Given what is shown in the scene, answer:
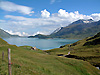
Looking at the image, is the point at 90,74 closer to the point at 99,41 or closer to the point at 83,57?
the point at 83,57

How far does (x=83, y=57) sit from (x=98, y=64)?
18645 millimetres

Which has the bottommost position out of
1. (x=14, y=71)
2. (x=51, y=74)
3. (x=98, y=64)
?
(x=98, y=64)

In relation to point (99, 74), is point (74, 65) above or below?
above

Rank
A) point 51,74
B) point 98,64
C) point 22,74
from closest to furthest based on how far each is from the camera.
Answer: point 22,74
point 51,74
point 98,64

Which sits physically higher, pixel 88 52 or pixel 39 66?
pixel 39 66

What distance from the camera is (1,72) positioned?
20.5m

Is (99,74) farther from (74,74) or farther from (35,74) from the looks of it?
(35,74)

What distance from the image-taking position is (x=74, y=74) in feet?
126

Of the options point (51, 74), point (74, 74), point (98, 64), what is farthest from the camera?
point (98, 64)

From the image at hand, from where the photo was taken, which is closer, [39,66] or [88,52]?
[39,66]

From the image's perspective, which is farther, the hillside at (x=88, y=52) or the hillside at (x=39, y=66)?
the hillside at (x=88, y=52)

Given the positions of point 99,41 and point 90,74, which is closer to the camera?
point 90,74

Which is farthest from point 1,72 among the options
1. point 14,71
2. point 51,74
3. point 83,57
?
point 83,57

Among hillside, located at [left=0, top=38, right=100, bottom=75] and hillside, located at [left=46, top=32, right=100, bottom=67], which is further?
hillside, located at [left=46, top=32, right=100, bottom=67]
